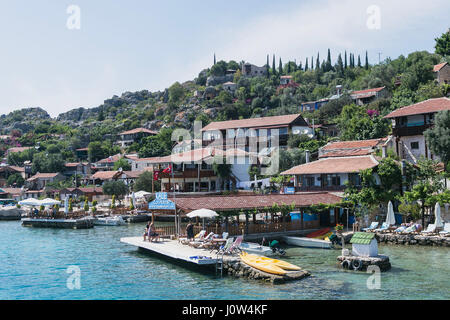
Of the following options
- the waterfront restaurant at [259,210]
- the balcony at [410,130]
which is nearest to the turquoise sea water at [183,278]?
the waterfront restaurant at [259,210]

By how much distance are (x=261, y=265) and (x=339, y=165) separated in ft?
72.7

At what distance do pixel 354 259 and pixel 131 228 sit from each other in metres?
32.0

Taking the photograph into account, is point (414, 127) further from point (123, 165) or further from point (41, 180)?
point (41, 180)

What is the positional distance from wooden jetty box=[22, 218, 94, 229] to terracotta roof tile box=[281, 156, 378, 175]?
2476cm

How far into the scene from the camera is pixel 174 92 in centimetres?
17462

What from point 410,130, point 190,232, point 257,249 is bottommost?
point 257,249

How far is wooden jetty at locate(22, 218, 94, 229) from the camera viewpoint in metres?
51.3

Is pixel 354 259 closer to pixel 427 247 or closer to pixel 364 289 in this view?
pixel 364 289

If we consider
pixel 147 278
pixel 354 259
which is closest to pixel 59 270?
pixel 147 278

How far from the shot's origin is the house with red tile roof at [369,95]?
9931 centimetres

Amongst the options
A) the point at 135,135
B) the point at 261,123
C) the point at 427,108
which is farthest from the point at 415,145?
the point at 135,135

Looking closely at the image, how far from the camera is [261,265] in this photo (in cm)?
2231

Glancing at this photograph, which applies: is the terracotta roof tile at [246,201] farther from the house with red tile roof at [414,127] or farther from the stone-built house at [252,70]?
the stone-built house at [252,70]

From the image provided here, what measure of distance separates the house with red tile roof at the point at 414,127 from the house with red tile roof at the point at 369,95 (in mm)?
51895
